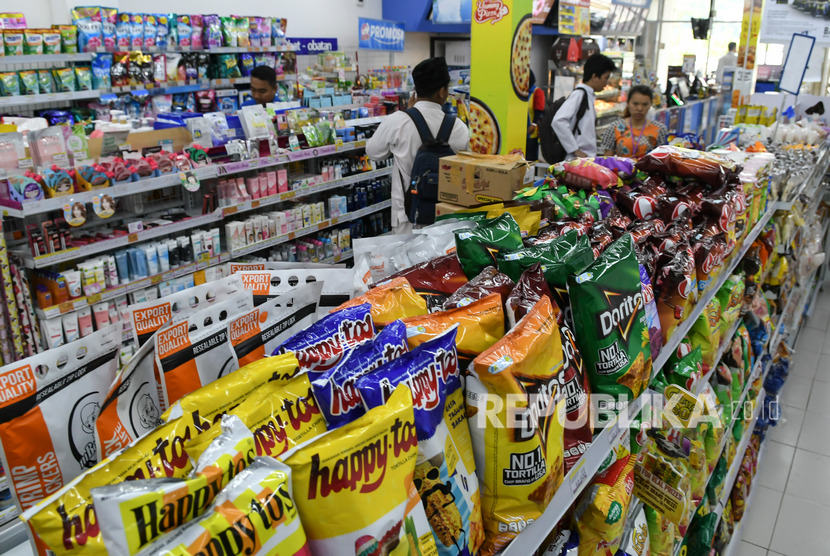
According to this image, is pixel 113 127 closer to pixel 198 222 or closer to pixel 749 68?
pixel 198 222

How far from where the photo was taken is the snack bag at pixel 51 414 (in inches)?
35.9

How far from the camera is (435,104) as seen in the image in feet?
13.2

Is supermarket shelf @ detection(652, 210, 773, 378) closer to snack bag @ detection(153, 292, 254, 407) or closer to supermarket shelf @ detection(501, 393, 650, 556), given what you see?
supermarket shelf @ detection(501, 393, 650, 556)

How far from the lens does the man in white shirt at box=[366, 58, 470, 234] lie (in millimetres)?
3912

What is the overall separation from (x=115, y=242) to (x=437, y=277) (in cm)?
259

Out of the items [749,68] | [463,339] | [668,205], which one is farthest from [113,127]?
[749,68]

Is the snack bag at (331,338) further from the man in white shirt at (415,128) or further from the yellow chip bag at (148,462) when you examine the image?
the man in white shirt at (415,128)

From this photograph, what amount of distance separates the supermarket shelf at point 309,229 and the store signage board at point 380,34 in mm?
4255

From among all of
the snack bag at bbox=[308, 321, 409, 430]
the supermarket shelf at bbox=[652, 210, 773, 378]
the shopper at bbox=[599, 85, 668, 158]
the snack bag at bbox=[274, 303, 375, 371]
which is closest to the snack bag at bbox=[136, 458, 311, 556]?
the snack bag at bbox=[308, 321, 409, 430]

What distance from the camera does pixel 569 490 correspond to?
1219 mm

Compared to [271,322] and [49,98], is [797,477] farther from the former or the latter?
[49,98]

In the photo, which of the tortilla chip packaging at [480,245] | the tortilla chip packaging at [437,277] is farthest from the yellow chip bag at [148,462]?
the tortilla chip packaging at [480,245]

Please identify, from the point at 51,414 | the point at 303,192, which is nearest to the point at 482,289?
the point at 51,414

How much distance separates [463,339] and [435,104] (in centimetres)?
311
